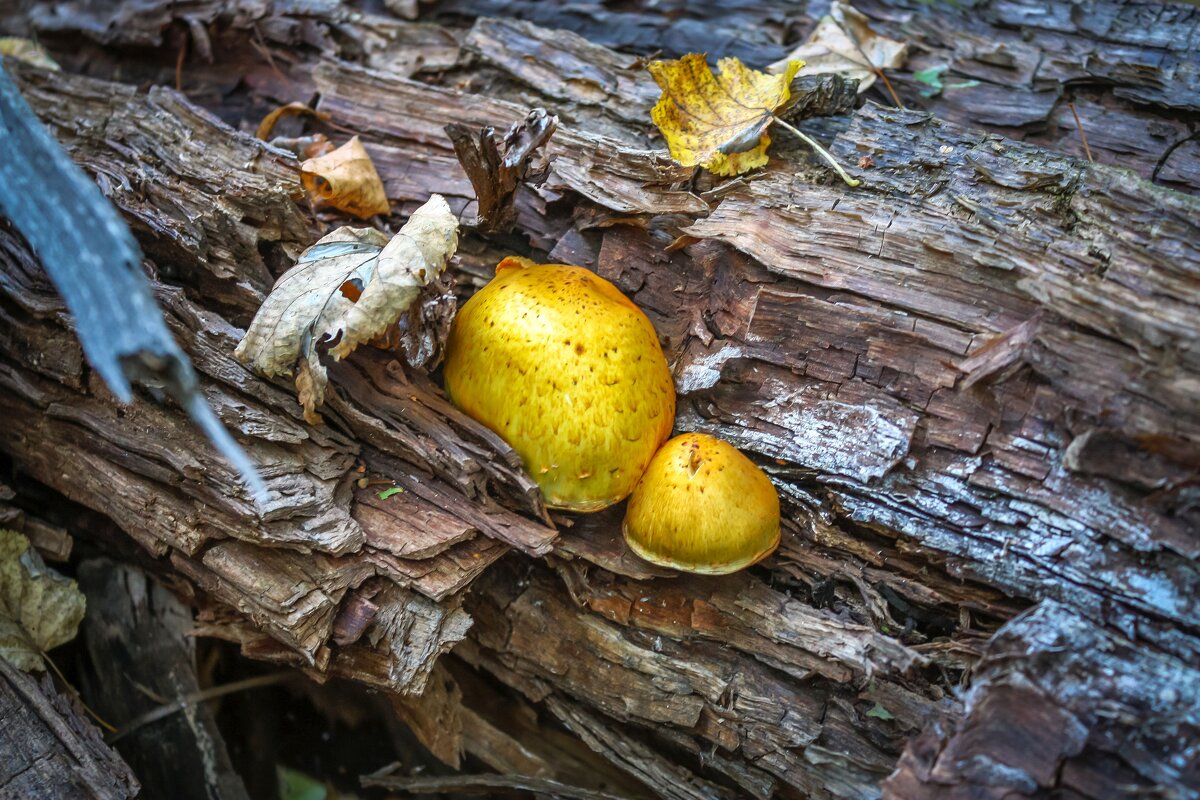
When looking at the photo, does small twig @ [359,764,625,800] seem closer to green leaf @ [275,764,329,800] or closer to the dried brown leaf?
green leaf @ [275,764,329,800]

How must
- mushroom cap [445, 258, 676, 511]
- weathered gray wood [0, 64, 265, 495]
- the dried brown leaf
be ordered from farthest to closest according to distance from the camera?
the dried brown leaf
mushroom cap [445, 258, 676, 511]
weathered gray wood [0, 64, 265, 495]

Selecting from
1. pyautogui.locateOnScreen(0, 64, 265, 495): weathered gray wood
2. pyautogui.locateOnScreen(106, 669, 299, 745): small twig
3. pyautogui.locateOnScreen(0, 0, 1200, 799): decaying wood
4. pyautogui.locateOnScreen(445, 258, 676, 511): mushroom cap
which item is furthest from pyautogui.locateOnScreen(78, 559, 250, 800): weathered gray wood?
pyautogui.locateOnScreen(0, 64, 265, 495): weathered gray wood

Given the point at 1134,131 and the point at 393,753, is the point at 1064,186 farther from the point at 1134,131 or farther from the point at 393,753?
the point at 393,753

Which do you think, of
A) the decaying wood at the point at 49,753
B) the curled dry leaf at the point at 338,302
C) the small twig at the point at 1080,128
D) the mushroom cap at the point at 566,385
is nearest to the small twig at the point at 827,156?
the mushroom cap at the point at 566,385

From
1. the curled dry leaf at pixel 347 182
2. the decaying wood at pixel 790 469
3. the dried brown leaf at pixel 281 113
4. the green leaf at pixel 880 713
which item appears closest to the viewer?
the decaying wood at pixel 790 469

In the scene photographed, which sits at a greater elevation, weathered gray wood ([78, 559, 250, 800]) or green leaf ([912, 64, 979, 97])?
green leaf ([912, 64, 979, 97])

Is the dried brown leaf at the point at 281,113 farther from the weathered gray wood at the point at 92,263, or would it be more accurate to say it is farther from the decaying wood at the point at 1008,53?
the weathered gray wood at the point at 92,263

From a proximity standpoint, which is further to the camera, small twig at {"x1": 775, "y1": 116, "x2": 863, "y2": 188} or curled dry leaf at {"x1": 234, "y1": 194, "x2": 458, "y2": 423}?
small twig at {"x1": 775, "y1": 116, "x2": 863, "y2": 188}
